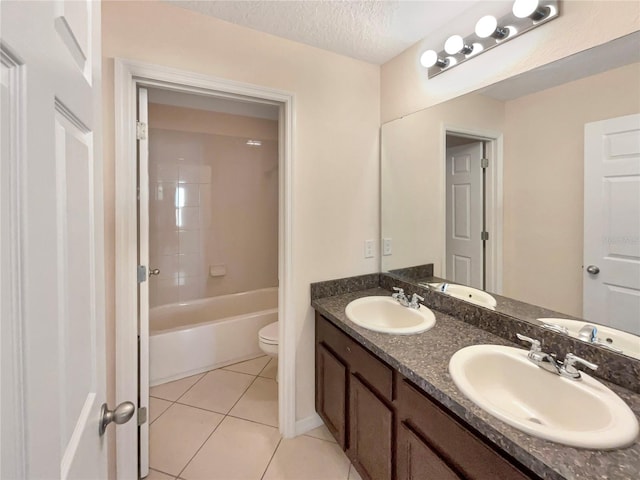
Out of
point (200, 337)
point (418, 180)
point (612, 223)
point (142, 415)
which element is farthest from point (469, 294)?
point (200, 337)

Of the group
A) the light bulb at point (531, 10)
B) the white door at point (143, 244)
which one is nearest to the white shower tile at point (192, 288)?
the white door at point (143, 244)

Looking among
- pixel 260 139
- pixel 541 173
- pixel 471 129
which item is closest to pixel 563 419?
pixel 541 173

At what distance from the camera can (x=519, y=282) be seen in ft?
4.42

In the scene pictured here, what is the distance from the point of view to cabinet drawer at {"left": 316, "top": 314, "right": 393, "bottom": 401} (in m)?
1.21

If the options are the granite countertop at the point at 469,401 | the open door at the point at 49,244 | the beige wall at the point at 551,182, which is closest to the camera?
the open door at the point at 49,244

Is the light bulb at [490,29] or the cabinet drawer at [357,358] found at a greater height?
the light bulb at [490,29]

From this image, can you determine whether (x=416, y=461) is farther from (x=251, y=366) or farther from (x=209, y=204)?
(x=209, y=204)

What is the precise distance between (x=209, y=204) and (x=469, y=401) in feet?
9.37

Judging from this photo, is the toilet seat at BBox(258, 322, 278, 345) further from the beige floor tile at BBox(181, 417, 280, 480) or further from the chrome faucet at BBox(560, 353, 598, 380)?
the chrome faucet at BBox(560, 353, 598, 380)

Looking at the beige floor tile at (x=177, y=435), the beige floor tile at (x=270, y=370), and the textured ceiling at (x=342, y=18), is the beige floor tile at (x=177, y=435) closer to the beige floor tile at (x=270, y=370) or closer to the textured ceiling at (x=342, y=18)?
the beige floor tile at (x=270, y=370)

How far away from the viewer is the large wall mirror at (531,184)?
1.02m

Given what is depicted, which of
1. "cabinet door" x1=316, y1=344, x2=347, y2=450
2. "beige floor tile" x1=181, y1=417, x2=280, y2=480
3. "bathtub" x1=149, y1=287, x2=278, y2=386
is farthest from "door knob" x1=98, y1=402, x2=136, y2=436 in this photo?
"bathtub" x1=149, y1=287, x2=278, y2=386

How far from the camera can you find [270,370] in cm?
249

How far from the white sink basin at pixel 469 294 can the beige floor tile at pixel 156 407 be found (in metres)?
1.94
